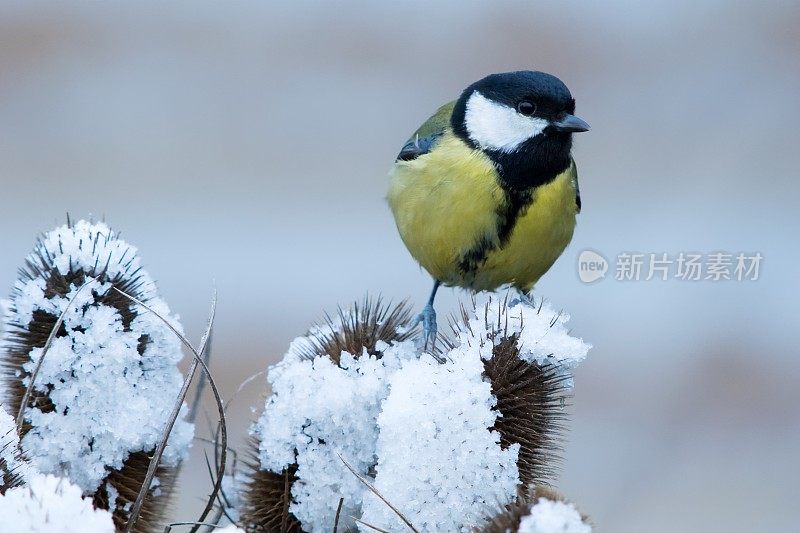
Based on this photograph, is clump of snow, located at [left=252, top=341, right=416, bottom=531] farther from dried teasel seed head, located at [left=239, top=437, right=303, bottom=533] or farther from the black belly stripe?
the black belly stripe

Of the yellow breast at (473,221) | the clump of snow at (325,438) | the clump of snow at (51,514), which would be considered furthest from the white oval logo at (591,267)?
the clump of snow at (51,514)

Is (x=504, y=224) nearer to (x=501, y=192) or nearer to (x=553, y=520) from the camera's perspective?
(x=501, y=192)

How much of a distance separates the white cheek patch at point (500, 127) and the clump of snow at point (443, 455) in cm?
72

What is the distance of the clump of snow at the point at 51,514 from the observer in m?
0.52

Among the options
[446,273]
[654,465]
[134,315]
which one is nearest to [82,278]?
[134,315]

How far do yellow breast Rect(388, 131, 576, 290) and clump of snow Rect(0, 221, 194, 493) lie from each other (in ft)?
2.14

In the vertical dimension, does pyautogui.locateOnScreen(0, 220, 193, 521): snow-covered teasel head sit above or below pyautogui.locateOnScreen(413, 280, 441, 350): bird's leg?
below

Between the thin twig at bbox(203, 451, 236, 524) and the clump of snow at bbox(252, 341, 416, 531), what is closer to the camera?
the clump of snow at bbox(252, 341, 416, 531)

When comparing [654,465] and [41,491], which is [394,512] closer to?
[41,491]

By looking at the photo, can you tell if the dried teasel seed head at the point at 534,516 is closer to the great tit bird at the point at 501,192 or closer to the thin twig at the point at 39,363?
the thin twig at the point at 39,363

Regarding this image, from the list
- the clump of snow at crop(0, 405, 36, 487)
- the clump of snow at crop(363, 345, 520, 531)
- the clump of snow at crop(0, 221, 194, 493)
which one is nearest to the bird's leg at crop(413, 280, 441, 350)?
the clump of snow at crop(363, 345, 520, 531)

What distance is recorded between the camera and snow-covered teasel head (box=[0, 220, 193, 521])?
79 cm

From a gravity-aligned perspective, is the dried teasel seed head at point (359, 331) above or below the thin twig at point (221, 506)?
above

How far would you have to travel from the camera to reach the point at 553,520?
557mm
